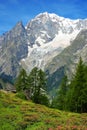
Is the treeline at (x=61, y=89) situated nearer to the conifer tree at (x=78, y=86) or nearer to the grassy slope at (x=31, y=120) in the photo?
the conifer tree at (x=78, y=86)

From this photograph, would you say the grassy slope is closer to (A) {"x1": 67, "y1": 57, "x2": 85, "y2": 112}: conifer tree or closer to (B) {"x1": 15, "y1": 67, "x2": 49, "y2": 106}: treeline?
(A) {"x1": 67, "y1": 57, "x2": 85, "y2": 112}: conifer tree

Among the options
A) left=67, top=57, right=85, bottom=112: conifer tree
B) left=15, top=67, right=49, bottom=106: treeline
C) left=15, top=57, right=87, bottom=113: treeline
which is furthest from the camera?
left=15, top=67, right=49, bottom=106: treeline

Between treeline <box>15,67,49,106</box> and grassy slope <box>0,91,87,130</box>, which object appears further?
treeline <box>15,67,49,106</box>

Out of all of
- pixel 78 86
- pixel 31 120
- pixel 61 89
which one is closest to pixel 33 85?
pixel 61 89

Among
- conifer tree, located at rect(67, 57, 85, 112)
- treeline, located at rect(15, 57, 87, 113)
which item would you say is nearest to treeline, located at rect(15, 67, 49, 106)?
treeline, located at rect(15, 57, 87, 113)

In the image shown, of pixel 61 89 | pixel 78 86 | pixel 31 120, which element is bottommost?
pixel 31 120

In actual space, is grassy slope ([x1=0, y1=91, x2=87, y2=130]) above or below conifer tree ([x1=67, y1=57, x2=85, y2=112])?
below

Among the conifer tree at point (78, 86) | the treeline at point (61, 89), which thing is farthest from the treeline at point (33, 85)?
the conifer tree at point (78, 86)

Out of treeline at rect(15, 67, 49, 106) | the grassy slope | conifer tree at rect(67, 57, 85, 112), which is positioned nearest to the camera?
the grassy slope

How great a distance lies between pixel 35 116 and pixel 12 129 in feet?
22.3

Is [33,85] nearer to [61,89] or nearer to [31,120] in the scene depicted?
[61,89]

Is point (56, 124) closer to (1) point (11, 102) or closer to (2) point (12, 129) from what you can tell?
(2) point (12, 129)

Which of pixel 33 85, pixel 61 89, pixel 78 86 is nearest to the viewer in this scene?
pixel 78 86

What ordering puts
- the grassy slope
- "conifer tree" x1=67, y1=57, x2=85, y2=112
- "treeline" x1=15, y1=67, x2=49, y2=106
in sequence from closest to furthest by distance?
the grassy slope
"conifer tree" x1=67, y1=57, x2=85, y2=112
"treeline" x1=15, y1=67, x2=49, y2=106
